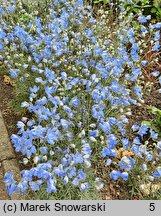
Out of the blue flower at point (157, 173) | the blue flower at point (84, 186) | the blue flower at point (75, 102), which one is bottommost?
the blue flower at point (84, 186)

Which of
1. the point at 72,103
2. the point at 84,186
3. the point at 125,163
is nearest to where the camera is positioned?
the point at 84,186

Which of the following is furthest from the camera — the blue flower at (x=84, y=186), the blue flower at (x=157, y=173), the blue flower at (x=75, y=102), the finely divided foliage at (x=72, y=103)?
the blue flower at (x=75, y=102)

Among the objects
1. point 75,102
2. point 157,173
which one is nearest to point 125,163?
point 157,173

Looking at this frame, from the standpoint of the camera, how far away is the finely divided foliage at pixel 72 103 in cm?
286

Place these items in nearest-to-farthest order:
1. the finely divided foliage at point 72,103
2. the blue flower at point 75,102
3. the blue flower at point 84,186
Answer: the blue flower at point 84,186 < the finely divided foliage at point 72,103 < the blue flower at point 75,102

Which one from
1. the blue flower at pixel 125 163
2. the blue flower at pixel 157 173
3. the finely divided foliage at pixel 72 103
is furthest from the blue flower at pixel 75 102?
the blue flower at pixel 157 173

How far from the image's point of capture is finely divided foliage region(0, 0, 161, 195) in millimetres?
2857

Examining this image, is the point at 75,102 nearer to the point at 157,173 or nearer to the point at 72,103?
the point at 72,103

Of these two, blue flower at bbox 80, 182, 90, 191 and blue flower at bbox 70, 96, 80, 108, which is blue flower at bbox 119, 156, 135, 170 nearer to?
blue flower at bbox 80, 182, 90, 191

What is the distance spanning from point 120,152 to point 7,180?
3.76 feet

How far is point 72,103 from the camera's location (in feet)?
10.6

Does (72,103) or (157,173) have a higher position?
(72,103)

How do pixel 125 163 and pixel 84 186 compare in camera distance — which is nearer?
pixel 84 186

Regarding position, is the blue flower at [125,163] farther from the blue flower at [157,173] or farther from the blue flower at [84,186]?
the blue flower at [84,186]
